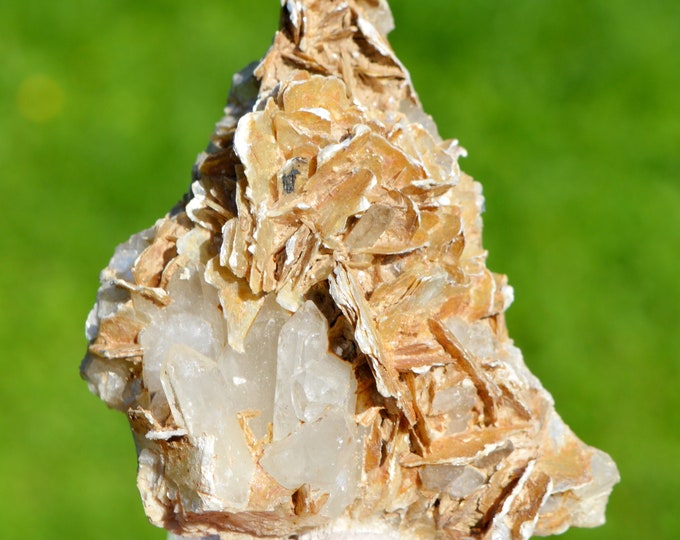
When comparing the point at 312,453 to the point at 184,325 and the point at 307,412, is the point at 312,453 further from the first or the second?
the point at 184,325

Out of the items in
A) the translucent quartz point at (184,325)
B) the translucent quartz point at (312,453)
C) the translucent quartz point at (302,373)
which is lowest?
the translucent quartz point at (312,453)

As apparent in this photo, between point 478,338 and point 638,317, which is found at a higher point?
point 478,338

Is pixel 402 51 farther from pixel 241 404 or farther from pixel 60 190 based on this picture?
pixel 241 404

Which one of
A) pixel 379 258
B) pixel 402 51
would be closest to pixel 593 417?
pixel 402 51

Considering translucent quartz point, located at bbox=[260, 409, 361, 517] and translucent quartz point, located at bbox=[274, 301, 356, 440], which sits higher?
translucent quartz point, located at bbox=[274, 301, 356, 440]

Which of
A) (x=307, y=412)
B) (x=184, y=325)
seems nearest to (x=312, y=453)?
(x=307, y=412)

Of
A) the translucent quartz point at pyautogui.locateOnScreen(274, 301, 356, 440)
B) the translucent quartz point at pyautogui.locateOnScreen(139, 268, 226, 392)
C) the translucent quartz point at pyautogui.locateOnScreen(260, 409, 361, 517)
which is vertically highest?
the translucent quartz point at pyautogui.locateOnScreen(139, 268, 226, 392)
